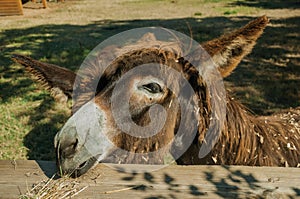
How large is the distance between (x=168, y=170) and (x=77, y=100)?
1.05m

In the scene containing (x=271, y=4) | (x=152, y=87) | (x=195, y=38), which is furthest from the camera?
(x=271, y=4)

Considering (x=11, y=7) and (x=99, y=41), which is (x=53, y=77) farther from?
(x=11, y=7)

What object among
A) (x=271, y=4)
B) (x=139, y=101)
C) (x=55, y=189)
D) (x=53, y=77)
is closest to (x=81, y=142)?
(x=55, y=189)

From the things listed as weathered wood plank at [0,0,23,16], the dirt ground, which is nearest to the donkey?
the dirt ground

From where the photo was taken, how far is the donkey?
2443 mm

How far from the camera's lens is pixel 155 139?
2.99 metres

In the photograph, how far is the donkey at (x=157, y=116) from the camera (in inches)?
96.2

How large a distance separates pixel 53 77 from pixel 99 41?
36.5ft

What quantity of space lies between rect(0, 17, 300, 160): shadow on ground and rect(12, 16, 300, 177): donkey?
716 millimetres

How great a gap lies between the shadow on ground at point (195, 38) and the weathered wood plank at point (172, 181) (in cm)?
14

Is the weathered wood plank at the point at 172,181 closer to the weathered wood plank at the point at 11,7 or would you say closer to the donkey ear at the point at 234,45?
the donkey ear at the point at 234,45

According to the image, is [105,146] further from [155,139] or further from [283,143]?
[283,143]

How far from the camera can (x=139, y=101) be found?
8.77ft

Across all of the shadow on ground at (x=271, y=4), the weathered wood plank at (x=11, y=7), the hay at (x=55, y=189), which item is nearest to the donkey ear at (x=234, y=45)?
the hay at (x=55, y=189)
